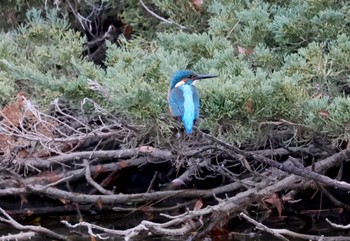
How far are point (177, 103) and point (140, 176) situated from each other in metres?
2.80

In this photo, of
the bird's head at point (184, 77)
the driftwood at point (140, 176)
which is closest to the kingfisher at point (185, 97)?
the bird's head at point (184, 77)

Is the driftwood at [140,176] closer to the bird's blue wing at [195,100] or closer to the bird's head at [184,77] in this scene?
the bird's blue wing at [195,100]

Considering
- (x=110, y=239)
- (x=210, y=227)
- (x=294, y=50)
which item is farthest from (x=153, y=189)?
(x=294, y=50)

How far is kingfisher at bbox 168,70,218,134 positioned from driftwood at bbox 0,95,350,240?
→ 11 centimetres

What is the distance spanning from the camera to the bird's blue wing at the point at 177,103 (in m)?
3.85

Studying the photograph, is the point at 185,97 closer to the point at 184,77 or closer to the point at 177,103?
the point at 177,103

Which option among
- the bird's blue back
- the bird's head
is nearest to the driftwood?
the bird's blue back

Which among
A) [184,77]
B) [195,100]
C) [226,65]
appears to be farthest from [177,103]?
[226,65]

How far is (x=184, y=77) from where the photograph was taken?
4.22 metres

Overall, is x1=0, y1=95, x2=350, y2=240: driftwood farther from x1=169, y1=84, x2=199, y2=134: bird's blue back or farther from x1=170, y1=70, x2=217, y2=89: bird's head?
x1=170, y1=70, x2=217, y2=89: bird's head

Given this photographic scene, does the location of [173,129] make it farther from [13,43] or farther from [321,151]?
[13,43]

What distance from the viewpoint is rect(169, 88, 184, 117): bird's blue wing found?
152 inches

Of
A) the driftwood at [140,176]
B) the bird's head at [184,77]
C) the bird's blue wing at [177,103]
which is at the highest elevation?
the bird's head at [184,77]

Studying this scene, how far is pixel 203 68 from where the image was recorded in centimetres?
462
